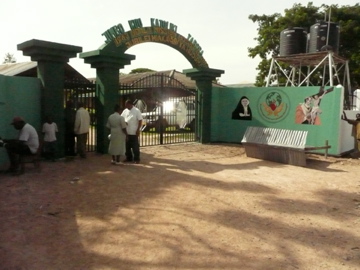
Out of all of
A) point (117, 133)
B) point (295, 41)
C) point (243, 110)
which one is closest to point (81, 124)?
point (117, 133)

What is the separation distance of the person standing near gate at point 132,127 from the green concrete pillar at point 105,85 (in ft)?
4.24

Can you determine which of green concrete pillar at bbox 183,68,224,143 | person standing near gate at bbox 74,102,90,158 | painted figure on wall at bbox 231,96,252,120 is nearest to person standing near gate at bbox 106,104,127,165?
person standing near gate at bbox 74,102,90,158

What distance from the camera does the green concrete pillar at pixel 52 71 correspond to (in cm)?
829

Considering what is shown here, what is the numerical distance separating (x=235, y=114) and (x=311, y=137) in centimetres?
346

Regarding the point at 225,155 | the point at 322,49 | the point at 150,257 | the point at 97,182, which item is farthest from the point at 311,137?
the point at 150,257

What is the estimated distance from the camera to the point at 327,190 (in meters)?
6.80

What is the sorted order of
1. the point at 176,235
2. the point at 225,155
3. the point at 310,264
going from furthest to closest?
the point at 225,155 → the point at 176,235 → the point at 310,264

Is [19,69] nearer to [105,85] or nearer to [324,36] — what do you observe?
[105,85]

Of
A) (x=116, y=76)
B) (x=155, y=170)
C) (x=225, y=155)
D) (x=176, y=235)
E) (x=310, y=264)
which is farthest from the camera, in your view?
(x=225, y=155)

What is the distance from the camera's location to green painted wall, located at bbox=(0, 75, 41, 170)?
7.68m

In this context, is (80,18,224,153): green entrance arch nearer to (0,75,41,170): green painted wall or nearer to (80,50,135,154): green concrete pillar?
(80,50,135,154): green concrete pillar

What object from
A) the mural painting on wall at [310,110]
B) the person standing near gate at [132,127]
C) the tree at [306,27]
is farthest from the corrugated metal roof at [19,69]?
the tree at [306,27]

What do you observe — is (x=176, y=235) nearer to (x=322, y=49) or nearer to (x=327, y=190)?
(x=327, y=190)

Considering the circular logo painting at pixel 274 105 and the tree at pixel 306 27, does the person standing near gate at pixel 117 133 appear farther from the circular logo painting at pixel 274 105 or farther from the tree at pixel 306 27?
the tree at pixel 306 27
